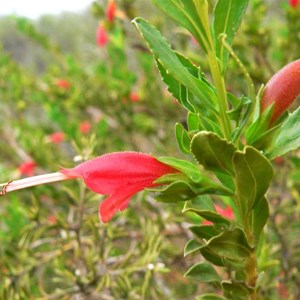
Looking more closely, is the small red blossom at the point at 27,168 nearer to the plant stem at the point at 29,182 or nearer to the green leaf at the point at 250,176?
the plant stem at the point at 29,182

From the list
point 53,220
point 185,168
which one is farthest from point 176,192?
point 53,220

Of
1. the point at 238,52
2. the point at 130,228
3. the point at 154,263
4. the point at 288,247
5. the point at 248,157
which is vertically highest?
the point at 248,157

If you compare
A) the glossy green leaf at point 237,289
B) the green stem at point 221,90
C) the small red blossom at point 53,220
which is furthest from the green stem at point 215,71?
the small red blossom at point 53,220

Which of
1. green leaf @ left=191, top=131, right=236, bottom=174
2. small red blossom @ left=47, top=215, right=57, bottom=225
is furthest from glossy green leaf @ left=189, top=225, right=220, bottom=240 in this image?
small red blossom @ left=47, top=215, right=57, bottom=225

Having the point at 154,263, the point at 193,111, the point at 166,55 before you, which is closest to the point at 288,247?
the point at 154,263

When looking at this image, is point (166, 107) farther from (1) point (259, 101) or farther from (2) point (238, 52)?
(1) point (259, 101)

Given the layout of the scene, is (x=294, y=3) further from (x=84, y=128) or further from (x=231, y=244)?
(x=84, y=128)

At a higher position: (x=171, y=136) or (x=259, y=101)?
(x=259, y=101)
